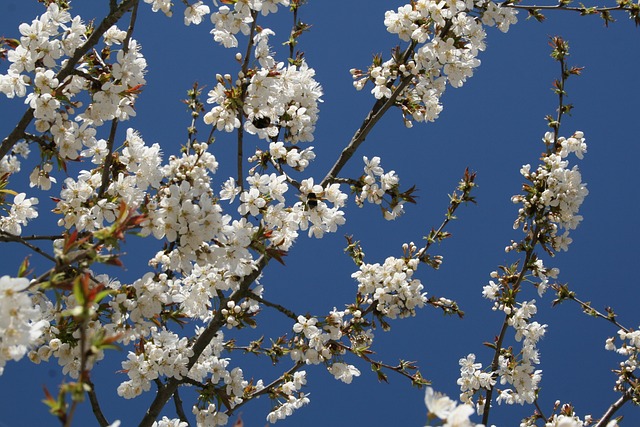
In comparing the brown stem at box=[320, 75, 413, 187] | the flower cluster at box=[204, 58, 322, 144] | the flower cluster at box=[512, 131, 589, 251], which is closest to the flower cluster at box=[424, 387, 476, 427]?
the flower cluster at box=[204, 58, 322, 144]

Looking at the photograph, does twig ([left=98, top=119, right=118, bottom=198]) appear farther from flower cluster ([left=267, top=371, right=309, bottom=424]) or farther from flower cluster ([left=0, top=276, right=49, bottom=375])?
flower cluster ([left=267, top=371, right=309, bottom=424])

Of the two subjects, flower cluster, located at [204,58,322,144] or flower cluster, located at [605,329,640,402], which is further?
flower cluster, located at [605,329,640,402]

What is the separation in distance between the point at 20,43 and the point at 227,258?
1272 millimetres

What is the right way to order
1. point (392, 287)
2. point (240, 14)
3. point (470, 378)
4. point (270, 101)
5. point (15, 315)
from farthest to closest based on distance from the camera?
point (470, 378), point (392, 287), point (270, 101), point (240, 14), point (15, 315)

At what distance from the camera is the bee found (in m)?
3.01

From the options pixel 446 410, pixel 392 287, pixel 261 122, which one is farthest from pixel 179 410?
pixel 446 410

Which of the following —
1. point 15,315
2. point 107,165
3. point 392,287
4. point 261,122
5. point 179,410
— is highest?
point 261,122

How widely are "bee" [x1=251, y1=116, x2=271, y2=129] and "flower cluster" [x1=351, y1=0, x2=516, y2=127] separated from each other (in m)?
0.58

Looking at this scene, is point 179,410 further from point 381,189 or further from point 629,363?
point 629,363

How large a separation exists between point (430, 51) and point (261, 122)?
901mm

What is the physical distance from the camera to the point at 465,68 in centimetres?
338

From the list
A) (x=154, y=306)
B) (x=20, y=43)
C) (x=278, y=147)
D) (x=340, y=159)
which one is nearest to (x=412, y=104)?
(x=340, y=159)

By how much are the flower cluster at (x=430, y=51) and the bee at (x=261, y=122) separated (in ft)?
1.91

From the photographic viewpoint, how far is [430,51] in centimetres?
322
